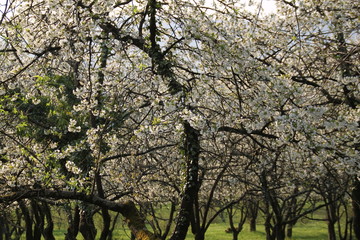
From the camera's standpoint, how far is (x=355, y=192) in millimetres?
9695

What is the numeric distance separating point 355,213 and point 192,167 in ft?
24.1

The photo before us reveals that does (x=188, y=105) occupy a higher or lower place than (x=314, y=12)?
lower

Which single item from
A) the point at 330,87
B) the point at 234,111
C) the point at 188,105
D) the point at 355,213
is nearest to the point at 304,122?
the point at 234,111

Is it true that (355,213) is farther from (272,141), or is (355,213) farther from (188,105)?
(188,105)

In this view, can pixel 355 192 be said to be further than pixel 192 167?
Yes

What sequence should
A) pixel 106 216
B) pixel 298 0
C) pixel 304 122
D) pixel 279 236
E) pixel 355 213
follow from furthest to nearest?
pixel 279 236 → pixel 355 213 → pixel 298 0 → pixel 106 216 → pixel 304 122

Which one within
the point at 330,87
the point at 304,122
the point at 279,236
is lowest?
the point at 279,236

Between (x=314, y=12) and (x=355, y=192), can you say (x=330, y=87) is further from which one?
(x=355, y=192)

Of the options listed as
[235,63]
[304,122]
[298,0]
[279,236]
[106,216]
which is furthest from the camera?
[279,236]

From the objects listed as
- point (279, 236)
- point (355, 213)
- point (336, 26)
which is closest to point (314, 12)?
point (336, 26)

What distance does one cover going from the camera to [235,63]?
5426 millimetres

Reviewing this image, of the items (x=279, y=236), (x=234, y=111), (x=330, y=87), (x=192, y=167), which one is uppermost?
(x=330, y=87)

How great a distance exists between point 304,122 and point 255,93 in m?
1.18

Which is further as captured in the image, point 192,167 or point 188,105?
point 192,167
